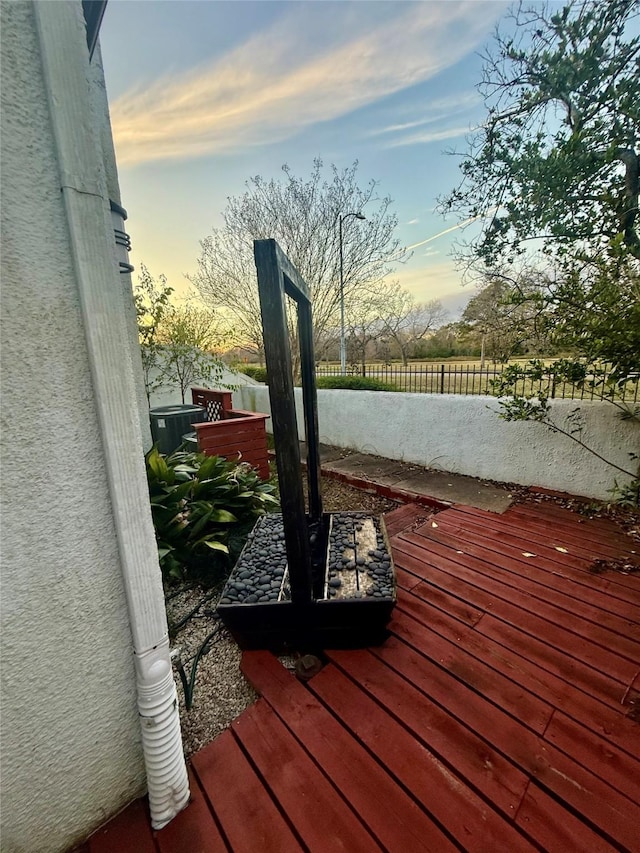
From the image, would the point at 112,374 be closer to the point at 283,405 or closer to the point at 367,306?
the point at 283,405

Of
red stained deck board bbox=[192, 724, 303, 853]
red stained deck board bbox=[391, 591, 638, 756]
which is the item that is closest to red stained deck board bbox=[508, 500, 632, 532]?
red stained deck board bbox=[391, 591, 638, 756]

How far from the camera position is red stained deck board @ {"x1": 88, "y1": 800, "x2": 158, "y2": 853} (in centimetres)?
101

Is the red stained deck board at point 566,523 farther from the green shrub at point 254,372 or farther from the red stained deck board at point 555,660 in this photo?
the green shrub at point 254,372

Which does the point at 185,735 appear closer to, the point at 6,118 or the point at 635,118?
the point at 6,118

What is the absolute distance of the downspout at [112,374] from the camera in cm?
79

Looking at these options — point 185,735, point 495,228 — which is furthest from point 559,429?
point 185,735

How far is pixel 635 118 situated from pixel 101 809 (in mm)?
5113

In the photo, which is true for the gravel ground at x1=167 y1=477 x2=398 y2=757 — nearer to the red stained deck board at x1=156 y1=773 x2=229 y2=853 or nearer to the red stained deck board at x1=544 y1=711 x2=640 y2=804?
the red stained deck board at x1=156 y1=773 x2=229 y2=853

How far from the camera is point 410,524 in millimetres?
3191

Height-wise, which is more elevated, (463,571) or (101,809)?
(101,809)

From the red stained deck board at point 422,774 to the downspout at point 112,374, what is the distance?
2.05ft

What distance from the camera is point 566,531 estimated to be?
2832 mm

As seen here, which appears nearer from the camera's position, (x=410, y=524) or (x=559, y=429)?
(x=410, y=524)

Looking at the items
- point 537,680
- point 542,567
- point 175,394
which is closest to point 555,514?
point 542,567
